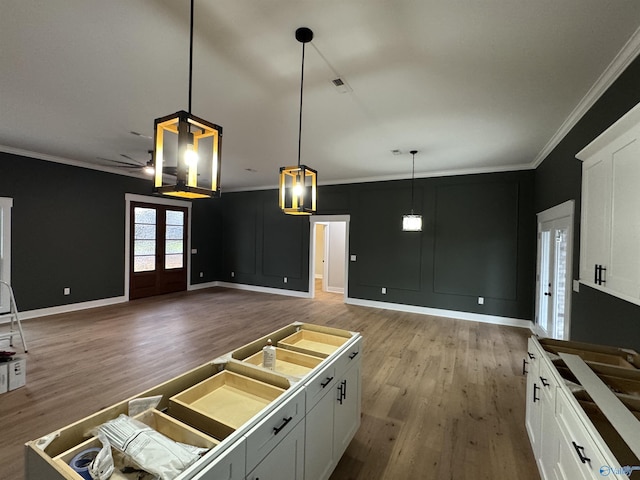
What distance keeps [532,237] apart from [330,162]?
392cm

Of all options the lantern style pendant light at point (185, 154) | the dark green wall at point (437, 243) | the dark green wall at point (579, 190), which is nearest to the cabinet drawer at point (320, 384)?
the lantern style pendant light at point (185, 154)

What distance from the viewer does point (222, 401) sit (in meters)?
1.51

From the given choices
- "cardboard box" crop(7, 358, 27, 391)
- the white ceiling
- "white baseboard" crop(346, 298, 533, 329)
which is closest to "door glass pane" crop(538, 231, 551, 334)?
"white baseboard" crop(346, 298, 533, 329)

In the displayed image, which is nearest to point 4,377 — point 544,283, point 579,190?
point 579,190

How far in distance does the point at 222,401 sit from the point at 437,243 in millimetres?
5468

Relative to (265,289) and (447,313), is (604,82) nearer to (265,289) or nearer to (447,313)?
(447,313)

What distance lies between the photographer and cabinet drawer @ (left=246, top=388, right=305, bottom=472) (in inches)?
44.6

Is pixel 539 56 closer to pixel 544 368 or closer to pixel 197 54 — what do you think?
pixel 544 368

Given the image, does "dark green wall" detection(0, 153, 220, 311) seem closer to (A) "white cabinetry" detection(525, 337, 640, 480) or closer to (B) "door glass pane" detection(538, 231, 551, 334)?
(A) "white cabinetry" detection(525, 337, 640, 480)

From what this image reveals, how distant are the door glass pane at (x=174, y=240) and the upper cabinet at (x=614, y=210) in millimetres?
7986

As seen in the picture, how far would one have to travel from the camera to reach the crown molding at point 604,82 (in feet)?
6.75

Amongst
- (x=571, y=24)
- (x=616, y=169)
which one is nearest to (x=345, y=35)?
(x=571, y=24)

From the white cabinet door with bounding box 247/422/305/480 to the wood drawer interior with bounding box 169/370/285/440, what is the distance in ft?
0.61

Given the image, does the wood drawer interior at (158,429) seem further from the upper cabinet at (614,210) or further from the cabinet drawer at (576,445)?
the upper cabinet at (614,210)
